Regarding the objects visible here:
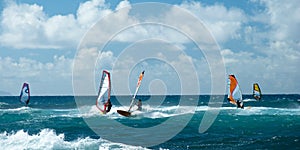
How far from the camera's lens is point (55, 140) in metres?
25.6

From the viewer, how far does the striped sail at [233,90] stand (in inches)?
1298

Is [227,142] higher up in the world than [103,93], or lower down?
lower down

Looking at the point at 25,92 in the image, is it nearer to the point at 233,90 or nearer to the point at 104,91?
the point at 233,90

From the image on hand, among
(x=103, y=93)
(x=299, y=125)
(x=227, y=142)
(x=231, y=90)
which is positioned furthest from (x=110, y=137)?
(x=299, y=125)

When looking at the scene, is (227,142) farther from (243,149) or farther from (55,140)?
(55,140)

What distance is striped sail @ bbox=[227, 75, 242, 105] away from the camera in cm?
3297

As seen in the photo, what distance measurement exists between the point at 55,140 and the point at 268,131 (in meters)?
17.7

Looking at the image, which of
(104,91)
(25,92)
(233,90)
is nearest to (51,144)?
(104,91)

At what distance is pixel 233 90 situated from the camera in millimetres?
34000

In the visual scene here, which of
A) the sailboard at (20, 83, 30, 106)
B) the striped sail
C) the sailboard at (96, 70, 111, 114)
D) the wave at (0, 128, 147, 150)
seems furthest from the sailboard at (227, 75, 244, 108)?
the sailboard at (20, 83, 30, 106)

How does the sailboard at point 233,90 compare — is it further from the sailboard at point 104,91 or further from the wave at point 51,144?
the wave at point 51,144

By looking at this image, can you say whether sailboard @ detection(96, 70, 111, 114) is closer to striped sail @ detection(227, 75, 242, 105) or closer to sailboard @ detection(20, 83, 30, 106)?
striped sail @ detection(227, 75, 242, 105)

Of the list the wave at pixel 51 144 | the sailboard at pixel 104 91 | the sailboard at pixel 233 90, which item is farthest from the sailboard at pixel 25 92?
the sailboard at pixel 104 91

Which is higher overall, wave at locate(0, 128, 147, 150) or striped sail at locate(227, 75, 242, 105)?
striped sail at locate(227, 75, 242, 105)
